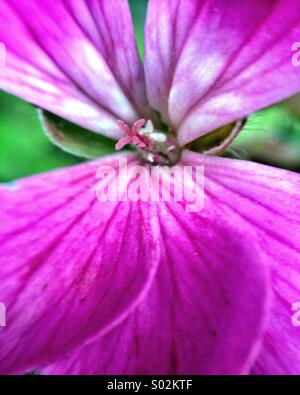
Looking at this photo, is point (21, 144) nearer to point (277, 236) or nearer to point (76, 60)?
point (76, 60)

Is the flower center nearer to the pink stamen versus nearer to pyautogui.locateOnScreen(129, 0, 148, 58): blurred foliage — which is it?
the pink stamen

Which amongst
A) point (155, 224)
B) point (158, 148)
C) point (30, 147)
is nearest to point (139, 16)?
point (30, 147)

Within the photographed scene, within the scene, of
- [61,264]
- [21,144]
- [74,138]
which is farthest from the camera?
[21,144]

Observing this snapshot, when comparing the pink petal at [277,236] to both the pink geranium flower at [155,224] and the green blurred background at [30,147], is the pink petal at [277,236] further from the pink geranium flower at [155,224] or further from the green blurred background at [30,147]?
the green blurred background at [30,147]

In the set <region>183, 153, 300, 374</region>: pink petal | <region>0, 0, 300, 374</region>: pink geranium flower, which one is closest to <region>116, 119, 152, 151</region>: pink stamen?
<region>0, 0, 300, 374</region>: pink geranium flower

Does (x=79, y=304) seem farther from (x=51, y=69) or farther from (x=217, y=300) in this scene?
(x=51, y=69)

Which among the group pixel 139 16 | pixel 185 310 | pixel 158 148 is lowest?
pixel 185 310
